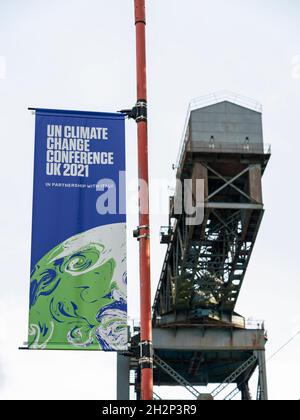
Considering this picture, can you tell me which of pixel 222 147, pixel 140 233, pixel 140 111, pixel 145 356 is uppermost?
pixel 222 147

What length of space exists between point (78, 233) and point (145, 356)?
3.08 meters

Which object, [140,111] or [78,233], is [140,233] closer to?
[78,233]

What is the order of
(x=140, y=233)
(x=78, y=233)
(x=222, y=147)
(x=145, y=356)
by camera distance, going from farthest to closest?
(x=222, y=147), (x=78, y=233), (x=140, y=233), (x=145, y=356)

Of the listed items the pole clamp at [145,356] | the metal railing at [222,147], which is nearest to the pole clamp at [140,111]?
the pole clamp at [145,356]

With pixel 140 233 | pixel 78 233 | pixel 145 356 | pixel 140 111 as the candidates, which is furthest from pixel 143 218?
pixel 145 356

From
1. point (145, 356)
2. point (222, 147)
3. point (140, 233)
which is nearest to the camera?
point (145, 356)

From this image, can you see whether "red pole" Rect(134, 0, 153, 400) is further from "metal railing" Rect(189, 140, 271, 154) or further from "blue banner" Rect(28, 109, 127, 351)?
"metal railing" Rect(189, 140, 271, 154)

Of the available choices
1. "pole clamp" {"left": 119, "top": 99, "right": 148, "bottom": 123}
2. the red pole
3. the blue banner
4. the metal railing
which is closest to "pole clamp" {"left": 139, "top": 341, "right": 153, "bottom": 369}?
the red pole

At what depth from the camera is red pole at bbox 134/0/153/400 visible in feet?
45.9

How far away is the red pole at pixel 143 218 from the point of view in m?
14.0

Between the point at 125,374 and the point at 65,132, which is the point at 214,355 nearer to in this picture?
the point at 125,374

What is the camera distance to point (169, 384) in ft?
204

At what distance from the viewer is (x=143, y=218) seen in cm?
1504

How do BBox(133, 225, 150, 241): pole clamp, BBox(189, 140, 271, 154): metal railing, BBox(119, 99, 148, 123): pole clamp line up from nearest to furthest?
BBox(133, 225, 150, 241): pole clamp, BBox(119, 99, 148, 123): pole clamp, BBox(189, 140, 271, 154): metal railing
